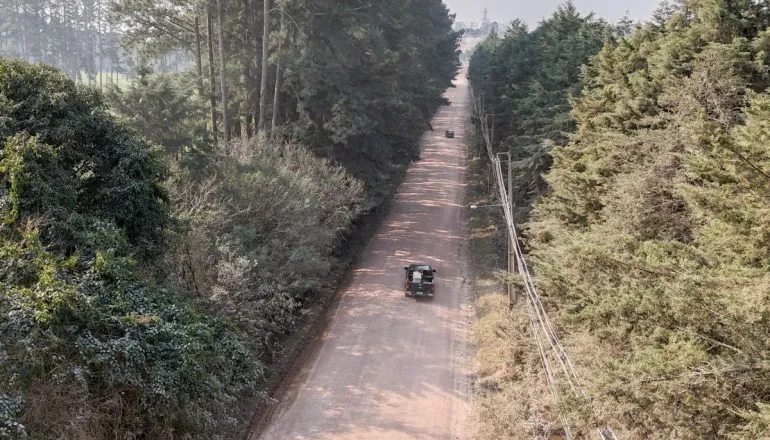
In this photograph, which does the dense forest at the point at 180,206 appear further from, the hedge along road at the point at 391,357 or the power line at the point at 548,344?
the power line at the point at 548,344

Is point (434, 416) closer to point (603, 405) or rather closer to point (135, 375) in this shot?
point (603, 405)

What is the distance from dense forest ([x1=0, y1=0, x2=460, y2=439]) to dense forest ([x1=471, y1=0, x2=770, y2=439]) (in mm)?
7009

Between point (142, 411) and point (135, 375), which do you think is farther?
point (142, 411)

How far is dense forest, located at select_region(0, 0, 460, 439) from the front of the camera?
8719 mm

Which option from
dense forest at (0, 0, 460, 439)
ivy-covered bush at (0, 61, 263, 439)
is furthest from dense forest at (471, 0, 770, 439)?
dense forest at (0, 0, 460, 439)

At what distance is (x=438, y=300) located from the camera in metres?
23.7

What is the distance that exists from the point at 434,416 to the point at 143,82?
51.8 ft

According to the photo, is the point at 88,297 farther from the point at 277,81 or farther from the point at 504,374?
the point at 277,81

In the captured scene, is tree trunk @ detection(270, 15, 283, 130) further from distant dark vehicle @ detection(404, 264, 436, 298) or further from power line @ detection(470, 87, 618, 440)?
power line @ detection(470, 87, 618, 440)

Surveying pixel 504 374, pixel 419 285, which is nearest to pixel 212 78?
pixel 419 285

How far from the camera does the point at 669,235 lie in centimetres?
1200

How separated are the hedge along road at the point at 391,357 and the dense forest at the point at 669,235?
8.81ft

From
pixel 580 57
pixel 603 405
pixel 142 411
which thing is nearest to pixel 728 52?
pixel 603 405

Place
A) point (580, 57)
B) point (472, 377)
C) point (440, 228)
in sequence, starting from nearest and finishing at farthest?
point (472, 377) → point (580, 57) → point (440, 228)
